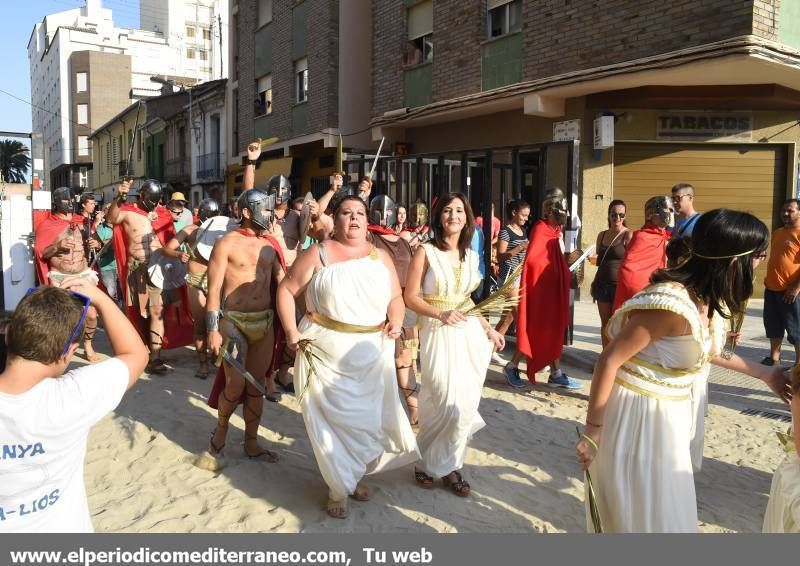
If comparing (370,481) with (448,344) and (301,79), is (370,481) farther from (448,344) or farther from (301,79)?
(301,79)

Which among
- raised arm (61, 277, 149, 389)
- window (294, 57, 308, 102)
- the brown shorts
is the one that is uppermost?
window (294, 57, 308, 102)

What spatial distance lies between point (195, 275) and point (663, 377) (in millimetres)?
4537

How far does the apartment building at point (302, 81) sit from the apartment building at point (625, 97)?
394 cm

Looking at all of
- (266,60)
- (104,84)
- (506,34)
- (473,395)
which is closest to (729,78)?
(506,34)

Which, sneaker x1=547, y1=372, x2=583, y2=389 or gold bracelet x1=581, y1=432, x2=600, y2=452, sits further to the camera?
sneaker x1=547, y1=372, x2=583, y2=389

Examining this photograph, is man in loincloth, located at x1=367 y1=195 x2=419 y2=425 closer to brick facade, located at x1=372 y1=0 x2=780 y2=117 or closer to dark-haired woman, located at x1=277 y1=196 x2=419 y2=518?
dark-haired woman, located at x1=277 y1=196 x2=419 y2=518

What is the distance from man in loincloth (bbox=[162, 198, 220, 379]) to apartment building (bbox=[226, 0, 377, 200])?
8796 mm

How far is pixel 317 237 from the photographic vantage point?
21.1 ft

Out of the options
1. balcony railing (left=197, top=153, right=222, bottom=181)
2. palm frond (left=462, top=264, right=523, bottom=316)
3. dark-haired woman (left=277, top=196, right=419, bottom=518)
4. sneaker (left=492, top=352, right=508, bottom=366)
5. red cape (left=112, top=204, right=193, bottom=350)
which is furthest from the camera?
balcony railing (left=197, top=153, right=222, bottom=181)

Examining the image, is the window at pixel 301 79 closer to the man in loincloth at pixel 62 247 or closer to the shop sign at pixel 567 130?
the shop sign at pixel 567 130

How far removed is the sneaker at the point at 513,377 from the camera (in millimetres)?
6357

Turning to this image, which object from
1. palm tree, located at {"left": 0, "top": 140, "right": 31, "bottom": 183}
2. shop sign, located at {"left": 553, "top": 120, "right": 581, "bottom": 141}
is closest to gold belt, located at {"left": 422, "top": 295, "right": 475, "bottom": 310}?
shop sign, located at {"left": 553, "top": 120, "right": 581, "bottom": 141}

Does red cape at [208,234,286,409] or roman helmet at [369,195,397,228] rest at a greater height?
roman helmet at [369,195,397,228]

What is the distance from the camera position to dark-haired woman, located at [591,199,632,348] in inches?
253
